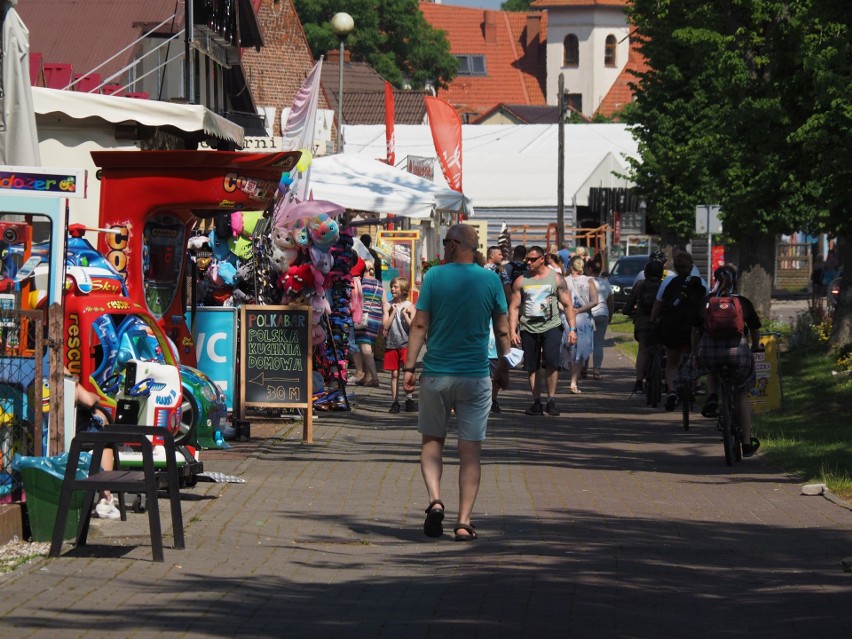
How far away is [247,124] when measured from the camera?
34.3 m

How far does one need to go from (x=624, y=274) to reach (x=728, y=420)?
34.7 meters

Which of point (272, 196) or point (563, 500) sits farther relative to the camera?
point (272, 196)

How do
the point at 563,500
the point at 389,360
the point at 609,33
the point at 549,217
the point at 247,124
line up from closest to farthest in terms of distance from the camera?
the point at 563,500
the point at 389,360
the point at 247,124
the point at 549,217
the point at 609,33

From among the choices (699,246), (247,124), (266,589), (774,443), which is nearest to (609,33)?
(699,246)

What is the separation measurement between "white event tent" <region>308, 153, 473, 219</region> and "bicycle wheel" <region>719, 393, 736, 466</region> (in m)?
8.30

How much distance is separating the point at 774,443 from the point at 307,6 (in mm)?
76245

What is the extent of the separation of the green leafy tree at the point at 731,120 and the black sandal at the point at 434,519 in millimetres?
8853

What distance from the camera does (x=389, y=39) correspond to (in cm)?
9200

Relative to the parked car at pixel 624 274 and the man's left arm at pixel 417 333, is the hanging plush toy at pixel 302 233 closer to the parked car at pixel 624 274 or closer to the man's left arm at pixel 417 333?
the man's left arm at pixel 417 333

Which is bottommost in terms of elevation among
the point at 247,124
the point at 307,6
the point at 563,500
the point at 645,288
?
the point at 563,500

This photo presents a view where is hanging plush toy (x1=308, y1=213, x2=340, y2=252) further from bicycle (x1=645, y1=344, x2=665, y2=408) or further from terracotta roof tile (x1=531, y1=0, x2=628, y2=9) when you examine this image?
terracotta roof tile (x1=531, y1=0, x2=628, y2=9)

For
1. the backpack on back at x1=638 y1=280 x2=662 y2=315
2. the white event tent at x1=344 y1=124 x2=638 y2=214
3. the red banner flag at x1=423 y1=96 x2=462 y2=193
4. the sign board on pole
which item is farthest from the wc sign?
the white event tent at x1=344 y1=124 x2=638 y2=214

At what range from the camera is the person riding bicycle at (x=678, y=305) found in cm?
1692

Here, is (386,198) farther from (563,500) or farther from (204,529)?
(204,529)
